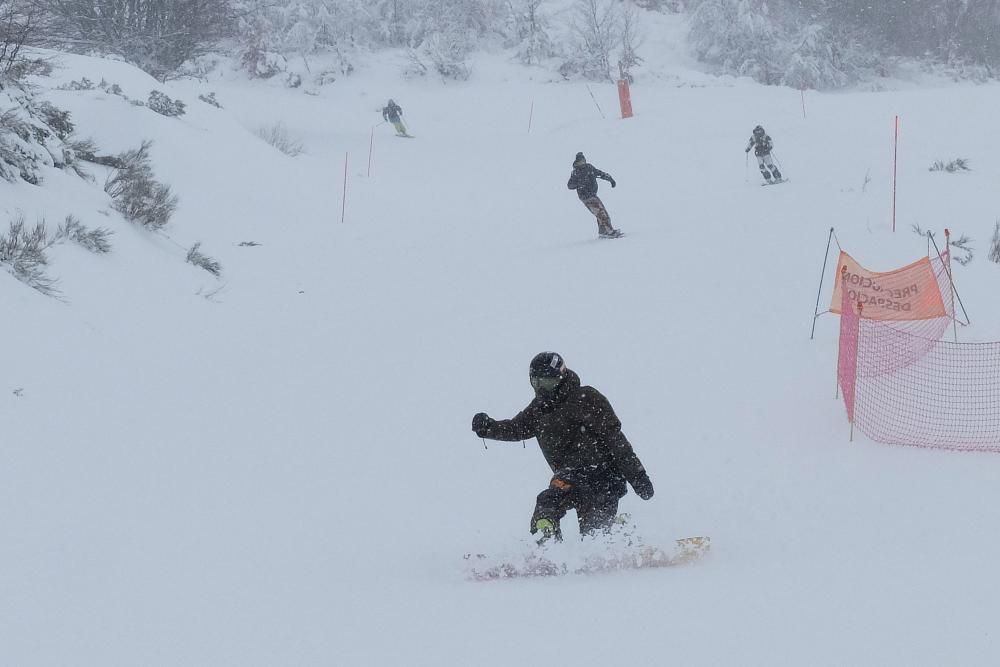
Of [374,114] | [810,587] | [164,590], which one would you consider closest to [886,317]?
[810,587]

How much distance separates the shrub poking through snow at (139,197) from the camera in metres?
13.0

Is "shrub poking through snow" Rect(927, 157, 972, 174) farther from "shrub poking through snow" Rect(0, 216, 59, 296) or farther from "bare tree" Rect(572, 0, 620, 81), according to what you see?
"bare tree" Rect(572, 0, 620, 81)

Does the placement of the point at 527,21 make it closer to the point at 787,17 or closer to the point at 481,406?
the point at 787,17

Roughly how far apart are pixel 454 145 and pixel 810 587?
92.6ft

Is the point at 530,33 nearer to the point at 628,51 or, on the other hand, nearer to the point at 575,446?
the point at 628,51

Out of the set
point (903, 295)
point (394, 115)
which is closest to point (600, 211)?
point (903, 295)

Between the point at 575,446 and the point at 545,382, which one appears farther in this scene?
the point at 575,446

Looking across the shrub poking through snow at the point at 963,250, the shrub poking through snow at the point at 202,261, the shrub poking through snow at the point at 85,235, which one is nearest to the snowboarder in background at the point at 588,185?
the shrub poking through snow at the point at 963,250

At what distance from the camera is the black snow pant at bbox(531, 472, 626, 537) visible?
17.5 ft

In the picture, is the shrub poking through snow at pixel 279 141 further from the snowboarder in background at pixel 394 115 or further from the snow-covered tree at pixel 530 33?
the snow-covered tree at pixel 530 33

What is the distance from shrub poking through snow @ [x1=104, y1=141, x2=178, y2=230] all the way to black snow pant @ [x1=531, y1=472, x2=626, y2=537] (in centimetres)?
954

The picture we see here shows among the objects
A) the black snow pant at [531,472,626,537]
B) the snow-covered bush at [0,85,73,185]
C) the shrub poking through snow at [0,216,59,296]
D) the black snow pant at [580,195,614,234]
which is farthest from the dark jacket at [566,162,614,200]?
the black snow pant at [531,472,626,537]

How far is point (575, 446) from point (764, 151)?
16231 mm

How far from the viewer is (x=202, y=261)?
13078 mm
